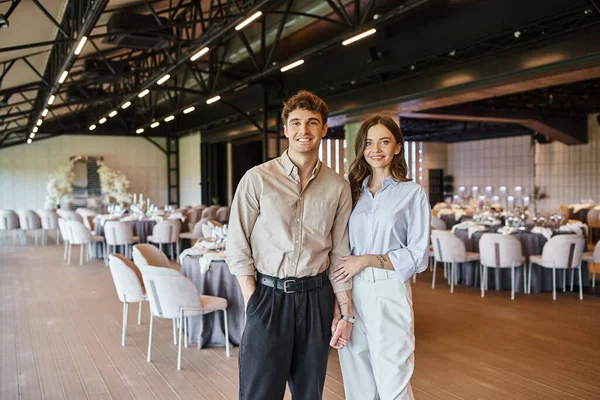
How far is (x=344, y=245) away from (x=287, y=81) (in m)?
11.7

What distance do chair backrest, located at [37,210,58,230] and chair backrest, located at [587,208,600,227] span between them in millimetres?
14041

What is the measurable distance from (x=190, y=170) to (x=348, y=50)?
13.4 meters

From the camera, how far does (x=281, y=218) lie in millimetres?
2418

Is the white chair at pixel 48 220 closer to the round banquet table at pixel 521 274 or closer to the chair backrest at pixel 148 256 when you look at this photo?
the chair backrest at pixel 148 256

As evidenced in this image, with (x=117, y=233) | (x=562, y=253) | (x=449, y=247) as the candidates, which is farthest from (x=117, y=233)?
(x=562, y=253)

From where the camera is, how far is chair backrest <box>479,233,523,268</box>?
24.3 ft

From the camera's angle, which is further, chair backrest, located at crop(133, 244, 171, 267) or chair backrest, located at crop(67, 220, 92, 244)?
chair backrest, located at crop(67, 220, 92, 244)

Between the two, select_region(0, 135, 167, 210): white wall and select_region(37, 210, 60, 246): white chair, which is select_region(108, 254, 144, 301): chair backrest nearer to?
select_region(37, 210, 60, 246): white chair

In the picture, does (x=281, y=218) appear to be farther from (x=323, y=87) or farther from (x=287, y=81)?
(x=287, y=81)

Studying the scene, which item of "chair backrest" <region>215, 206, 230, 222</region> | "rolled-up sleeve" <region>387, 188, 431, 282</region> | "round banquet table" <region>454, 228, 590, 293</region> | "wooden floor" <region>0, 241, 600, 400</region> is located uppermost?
"rolled-up sleeve" <region>387, 188, 431, 282</region>

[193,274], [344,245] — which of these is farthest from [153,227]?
[344,245]

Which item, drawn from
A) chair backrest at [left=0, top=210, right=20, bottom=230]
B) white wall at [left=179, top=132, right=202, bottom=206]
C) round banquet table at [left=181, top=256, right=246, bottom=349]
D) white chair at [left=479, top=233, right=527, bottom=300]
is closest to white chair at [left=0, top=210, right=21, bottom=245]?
chair backrest at [left=0, top=210, right=20, bottom=230]

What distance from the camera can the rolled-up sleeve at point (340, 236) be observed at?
101 inches

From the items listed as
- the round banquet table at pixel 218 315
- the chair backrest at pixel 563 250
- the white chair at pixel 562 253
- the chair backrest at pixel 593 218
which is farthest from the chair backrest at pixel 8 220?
the chair backrest at pixel 593 218
